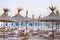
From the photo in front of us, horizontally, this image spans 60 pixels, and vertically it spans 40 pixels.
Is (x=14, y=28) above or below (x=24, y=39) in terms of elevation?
above

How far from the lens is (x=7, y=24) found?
469cm

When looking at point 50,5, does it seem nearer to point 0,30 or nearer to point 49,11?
point 49,11

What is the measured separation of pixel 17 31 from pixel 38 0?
1.05 metres

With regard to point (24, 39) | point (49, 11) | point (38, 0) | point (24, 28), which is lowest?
point (24, 39)

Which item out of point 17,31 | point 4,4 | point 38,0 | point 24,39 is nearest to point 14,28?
point 17,31

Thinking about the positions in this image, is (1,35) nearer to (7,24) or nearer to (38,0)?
(7,24)

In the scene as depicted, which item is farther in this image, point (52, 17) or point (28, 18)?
point (28, 18)

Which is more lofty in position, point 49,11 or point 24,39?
point 49,11

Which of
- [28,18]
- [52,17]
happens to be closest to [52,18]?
[52,17]

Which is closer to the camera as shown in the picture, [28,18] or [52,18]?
[52,18]

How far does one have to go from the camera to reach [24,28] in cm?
470

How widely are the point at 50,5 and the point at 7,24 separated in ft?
4.28

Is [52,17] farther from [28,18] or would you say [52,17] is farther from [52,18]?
[28,18]

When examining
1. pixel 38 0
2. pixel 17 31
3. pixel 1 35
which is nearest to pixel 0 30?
pixel 1 35
